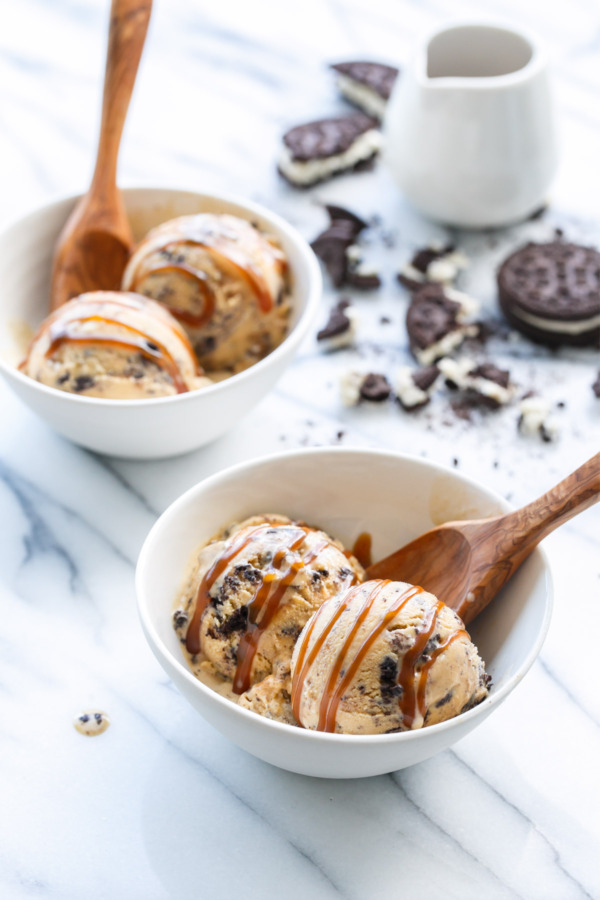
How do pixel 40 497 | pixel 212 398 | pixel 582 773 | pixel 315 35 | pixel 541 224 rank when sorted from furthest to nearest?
pixel 315 35 → pixel 541 224 → pixel 40 497 → pixel 212 398 → pixel 582 773

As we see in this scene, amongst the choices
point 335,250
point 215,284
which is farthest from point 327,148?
point 215,284

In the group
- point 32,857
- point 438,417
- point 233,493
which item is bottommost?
point 32,857

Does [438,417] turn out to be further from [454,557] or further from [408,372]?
[454,557]

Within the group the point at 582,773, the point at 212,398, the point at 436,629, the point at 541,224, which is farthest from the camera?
the point at 541,224

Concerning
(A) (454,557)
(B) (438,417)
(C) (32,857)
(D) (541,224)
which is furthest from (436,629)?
(D) (541,224)

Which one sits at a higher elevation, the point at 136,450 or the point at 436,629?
the point at 436,629
